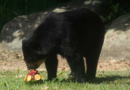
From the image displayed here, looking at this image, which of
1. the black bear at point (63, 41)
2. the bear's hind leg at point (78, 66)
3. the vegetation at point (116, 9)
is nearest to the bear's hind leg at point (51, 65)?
the black bear at point (63, 41)

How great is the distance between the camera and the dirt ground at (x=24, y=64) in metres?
8.62

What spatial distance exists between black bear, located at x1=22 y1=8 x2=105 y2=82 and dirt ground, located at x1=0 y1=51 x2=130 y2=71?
2.62 m

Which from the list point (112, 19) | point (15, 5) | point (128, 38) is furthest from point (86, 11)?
point (15, 5)

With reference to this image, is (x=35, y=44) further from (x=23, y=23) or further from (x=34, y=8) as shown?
(x=34, y=8)

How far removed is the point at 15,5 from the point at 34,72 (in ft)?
32.1

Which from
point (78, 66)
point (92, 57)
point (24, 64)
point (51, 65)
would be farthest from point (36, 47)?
point (24, 64)

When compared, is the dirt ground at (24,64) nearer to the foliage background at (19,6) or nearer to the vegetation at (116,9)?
the vegetation at (116,9)

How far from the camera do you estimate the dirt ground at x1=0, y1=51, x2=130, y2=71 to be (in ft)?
28.3

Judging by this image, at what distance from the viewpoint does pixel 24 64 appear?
9.71 meters

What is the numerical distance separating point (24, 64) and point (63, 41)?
4647mm

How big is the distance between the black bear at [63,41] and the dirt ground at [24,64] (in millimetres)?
2623

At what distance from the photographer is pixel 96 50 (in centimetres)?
632

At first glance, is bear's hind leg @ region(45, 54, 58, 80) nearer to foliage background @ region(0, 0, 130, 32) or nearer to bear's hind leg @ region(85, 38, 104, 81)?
bear's hind leg @ region(85, 38, 104, 81)

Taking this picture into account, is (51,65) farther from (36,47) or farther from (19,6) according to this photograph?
(19,6)
